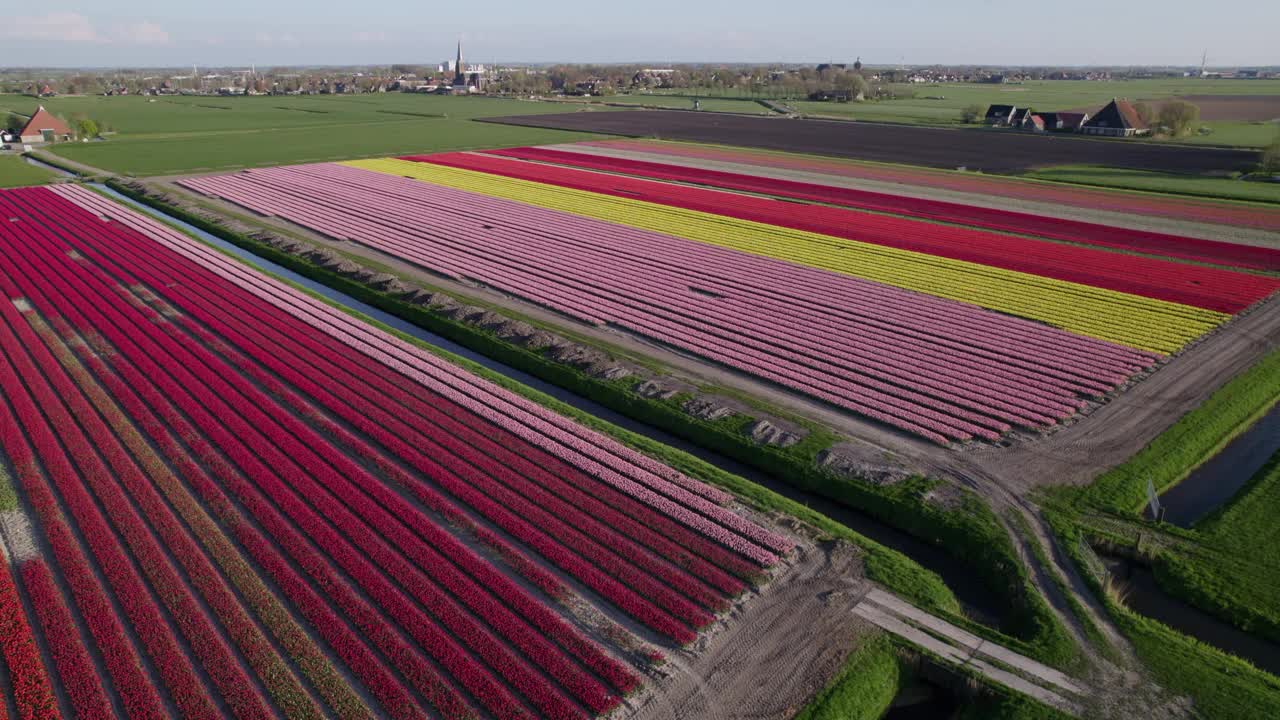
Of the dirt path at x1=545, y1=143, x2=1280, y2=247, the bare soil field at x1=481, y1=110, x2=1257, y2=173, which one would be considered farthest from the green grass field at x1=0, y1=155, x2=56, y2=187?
the bare soil field at x1=481, y1=110, x2=1257, y2=173

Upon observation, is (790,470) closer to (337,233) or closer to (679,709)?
(679,709)

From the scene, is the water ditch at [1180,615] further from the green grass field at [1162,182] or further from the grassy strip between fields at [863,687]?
the green grass field at [1162,182]

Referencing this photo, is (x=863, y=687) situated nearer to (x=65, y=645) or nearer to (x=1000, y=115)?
(x=65, y=645)

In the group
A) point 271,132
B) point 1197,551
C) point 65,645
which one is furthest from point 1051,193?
point 271,132

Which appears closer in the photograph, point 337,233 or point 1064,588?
point 1064,588

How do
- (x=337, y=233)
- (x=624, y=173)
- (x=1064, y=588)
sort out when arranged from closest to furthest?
(x=1064, y=588), (x=337, y=233), (x=624, y=173)

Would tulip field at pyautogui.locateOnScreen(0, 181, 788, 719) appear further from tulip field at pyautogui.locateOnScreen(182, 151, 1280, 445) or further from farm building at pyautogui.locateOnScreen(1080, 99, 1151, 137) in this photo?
farm building at pyautogui.locateOnScreen(1080, 99, 1151, 137)

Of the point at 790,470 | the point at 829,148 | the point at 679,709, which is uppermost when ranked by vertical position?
the point at 829,148

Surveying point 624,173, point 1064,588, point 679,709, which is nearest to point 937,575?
point 1064,588
